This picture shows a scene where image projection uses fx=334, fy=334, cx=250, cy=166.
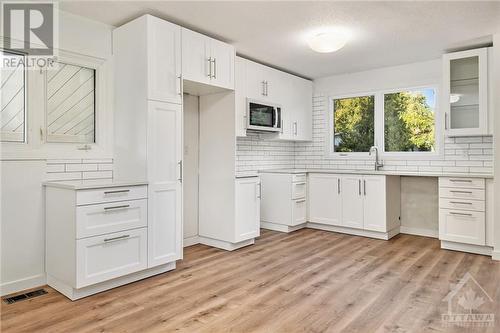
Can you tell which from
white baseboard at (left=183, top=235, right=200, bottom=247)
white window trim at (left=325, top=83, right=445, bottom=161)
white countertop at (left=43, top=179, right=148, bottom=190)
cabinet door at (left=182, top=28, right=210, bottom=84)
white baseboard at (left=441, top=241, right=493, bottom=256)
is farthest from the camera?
white window trim at (left=325, top=83, right=445, bottom=161)

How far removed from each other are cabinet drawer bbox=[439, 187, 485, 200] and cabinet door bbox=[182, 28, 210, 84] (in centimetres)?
Answer: 313

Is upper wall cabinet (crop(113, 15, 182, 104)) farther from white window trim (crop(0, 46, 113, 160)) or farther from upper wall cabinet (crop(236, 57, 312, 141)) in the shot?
upper wall cabinet (crop(236, 57, 312, 141))

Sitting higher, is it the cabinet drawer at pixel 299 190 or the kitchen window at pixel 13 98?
the kitchen window at pixel 13 98

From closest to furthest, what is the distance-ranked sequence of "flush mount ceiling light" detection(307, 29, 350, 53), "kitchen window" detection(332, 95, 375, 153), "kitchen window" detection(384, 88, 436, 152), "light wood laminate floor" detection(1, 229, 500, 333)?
"light wood laminate floor" detection(1, 229, 500, 333) → "flush mount ceiling light" detection(307, 29, 350, 53) → "kitchen window" detection(384, 88, 436, 152) → "kitchen window" detection(332, 95, 375, 153)

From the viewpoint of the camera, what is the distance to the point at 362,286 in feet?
9.57

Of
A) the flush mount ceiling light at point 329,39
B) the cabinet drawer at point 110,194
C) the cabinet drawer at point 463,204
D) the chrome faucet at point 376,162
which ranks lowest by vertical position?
the cabinet drawer at point 463,204

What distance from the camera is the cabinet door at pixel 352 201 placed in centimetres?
474

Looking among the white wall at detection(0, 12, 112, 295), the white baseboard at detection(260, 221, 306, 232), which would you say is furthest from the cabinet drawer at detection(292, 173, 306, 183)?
the white wall at detection(0, 12, 112, 295)

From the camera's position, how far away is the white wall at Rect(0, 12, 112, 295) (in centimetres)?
278

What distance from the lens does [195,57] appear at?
11.5ft

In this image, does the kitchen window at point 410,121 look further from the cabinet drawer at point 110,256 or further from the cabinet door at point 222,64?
the cabinet drawer at point 110,256

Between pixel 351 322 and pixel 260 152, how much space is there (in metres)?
3.40
